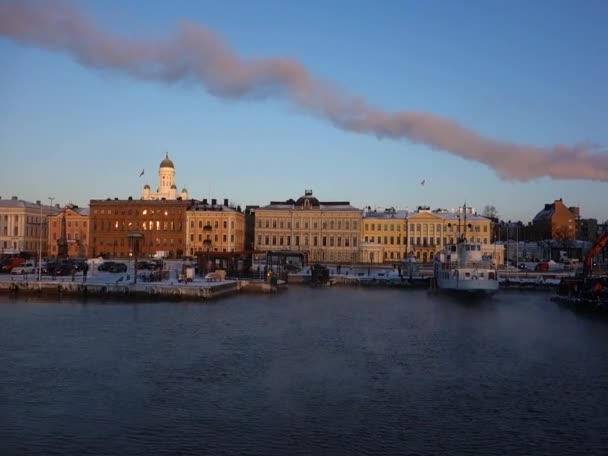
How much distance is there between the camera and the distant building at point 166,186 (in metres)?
129

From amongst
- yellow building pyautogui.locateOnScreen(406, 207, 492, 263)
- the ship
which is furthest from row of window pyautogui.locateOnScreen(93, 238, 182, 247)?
the ship

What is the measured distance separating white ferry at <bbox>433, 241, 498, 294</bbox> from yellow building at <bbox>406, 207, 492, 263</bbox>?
43.8m

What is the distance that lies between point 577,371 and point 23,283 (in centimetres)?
4449

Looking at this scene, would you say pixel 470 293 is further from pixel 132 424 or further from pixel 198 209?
pixel 198 209

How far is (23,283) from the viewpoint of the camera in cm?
5672

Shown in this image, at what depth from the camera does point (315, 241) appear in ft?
361

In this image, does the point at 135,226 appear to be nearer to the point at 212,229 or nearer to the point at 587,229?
the point at 212,229

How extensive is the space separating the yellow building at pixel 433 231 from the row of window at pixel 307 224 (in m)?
9.92

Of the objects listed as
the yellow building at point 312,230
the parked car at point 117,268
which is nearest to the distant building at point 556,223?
the yellow building at point 312,230

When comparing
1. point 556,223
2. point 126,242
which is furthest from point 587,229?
point 126,242

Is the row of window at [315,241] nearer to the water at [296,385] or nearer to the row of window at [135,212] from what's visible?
the row of window at [135,212]

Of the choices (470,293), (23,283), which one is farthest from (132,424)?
(470,293)

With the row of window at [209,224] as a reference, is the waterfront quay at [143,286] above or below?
below

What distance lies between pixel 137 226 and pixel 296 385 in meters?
93.5
